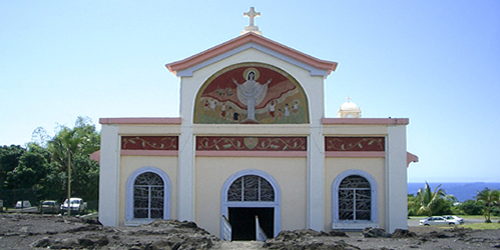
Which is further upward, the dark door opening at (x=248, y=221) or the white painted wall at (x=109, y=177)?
the white painted wall at (x=109, y=177)

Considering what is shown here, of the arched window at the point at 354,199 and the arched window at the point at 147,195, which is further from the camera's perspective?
the arched window at the point at 147,195

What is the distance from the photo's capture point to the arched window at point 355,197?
16.2 meters

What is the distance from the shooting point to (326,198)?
16250 millimetres

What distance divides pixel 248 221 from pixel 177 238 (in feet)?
18.5

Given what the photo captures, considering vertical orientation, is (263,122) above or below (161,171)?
above

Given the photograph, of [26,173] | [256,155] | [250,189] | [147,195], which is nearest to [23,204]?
[26,173]

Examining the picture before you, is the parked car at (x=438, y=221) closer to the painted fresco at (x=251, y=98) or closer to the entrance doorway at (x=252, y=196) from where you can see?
the entrance doorway at (x=252, y=196)

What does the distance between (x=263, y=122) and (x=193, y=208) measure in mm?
3643

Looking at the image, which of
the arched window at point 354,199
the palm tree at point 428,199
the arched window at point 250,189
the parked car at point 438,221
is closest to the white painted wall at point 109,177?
the arched window at point 250,189

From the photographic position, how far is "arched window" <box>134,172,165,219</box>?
54.3ft

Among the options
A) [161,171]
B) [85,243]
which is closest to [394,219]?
[161,171]

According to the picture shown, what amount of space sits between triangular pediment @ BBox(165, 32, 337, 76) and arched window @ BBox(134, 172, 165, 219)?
365cm

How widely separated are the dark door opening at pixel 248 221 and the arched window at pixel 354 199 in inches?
92.7

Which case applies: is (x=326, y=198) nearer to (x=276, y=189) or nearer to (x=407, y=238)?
(x=276, y=189)
